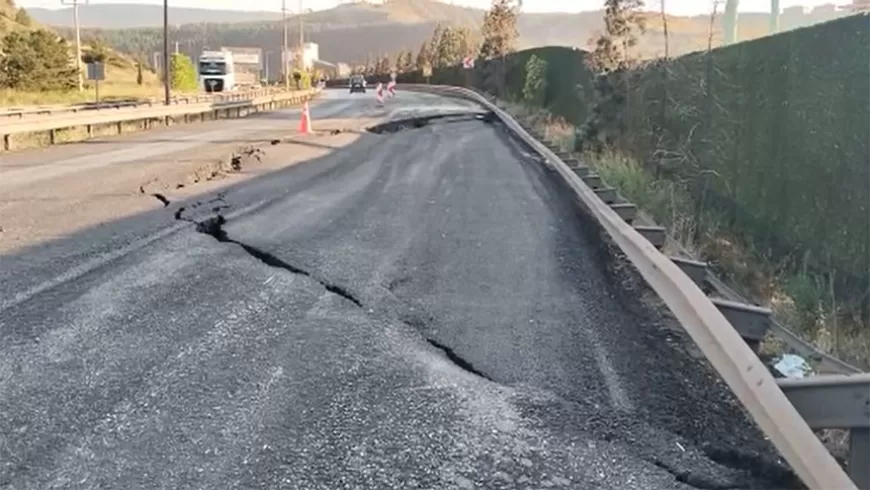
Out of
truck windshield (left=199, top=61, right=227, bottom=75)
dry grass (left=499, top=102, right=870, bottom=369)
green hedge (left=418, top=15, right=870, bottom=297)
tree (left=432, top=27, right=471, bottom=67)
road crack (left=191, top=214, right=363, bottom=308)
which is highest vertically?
tree (left=432, top=27, right=471, bottom=67)

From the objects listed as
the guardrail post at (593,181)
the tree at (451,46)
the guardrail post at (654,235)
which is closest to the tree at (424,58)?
→ the tree at (451,46)

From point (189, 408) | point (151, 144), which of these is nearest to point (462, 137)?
point (151, 144)

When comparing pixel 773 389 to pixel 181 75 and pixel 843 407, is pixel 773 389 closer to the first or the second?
pixel 843 407

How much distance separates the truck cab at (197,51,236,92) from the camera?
65438 millimetres

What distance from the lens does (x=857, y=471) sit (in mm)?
3262

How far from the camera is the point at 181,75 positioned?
77750mm

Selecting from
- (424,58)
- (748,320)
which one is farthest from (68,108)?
(424,58)

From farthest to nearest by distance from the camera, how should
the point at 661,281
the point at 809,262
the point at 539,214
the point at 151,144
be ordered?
the point at 151,144, the point at 539,214, the point at 809,262, the point at 661,281

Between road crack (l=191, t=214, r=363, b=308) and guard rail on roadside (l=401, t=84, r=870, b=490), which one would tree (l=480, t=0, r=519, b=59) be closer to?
road crack (l=191, t=214, r=363, b=308)

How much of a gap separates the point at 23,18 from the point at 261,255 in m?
99.7

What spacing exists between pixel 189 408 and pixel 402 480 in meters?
1.15

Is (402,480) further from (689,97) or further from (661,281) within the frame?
(689,97)

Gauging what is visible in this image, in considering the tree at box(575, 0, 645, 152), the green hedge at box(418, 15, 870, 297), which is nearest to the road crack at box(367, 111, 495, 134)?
the tree at box(575, 0, 645, 152)

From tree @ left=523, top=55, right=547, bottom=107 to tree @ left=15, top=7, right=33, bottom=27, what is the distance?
71573mm
